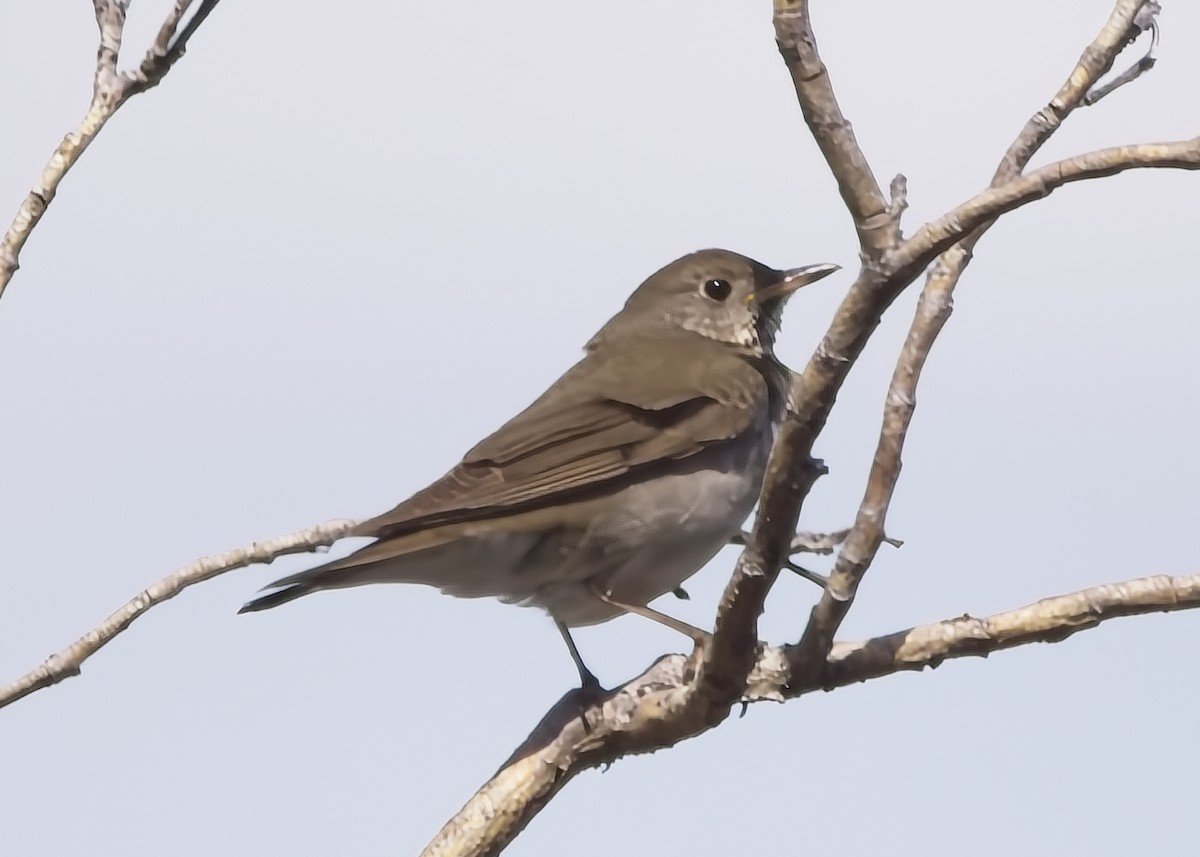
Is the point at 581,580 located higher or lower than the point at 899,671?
higher

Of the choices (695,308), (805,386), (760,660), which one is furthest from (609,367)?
(805,386)

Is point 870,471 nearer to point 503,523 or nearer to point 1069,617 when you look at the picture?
point 1069,617

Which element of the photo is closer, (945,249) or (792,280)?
(945,249)

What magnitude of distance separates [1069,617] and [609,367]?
3168 millimetres

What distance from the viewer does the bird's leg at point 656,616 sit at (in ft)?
16.4

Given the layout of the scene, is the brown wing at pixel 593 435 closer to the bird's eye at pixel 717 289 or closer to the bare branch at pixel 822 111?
the bird's eye at pixel 717 289

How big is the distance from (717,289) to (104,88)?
11.6 feet

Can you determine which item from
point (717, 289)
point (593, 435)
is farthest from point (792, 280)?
point (593, 435)

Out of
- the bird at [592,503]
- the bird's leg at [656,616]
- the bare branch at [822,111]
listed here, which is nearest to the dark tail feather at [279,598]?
the bird at [592,503]

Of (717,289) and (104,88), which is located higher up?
(717,289)

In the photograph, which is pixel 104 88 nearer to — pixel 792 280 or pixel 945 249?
pixel 945 249

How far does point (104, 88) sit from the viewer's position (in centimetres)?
447

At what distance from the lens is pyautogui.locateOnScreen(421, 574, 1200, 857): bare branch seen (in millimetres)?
3980

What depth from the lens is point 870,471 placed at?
4.13 meters
